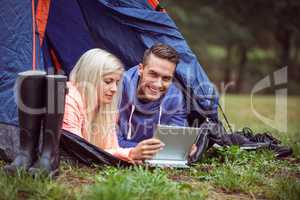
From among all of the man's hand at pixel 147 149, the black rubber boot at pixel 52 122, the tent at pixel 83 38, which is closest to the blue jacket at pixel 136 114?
the tent at pixel 83 38

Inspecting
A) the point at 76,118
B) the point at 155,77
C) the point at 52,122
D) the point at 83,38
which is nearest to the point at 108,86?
the point at 76,118

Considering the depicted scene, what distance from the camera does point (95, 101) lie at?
3.96 meters

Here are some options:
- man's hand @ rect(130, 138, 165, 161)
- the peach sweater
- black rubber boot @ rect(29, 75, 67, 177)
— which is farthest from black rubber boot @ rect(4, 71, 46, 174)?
man's hand @ rect(130, 138, 165, 161)

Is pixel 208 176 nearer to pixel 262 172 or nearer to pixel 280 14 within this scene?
pixel 262 172

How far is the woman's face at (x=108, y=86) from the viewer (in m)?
3.95

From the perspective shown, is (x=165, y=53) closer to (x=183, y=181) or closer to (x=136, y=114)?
(x=136, y=114)

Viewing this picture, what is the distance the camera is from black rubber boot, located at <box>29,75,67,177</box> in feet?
10.9

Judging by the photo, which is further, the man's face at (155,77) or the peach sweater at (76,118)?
the man's face at (155,77)

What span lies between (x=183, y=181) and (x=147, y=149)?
0.33 meters

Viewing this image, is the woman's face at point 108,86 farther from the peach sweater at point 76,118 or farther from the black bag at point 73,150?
the black bag at point 73,150

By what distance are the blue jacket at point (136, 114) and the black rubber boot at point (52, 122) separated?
3.51 feet

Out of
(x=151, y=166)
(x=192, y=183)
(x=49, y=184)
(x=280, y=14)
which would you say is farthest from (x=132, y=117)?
(x=280, y=14)

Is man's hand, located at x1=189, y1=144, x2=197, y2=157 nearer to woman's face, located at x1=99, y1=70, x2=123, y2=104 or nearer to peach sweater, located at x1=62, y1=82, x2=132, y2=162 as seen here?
peach sweater, located at x1=62, y1=82, x2=132, y2=162

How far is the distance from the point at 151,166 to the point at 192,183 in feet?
1.19
